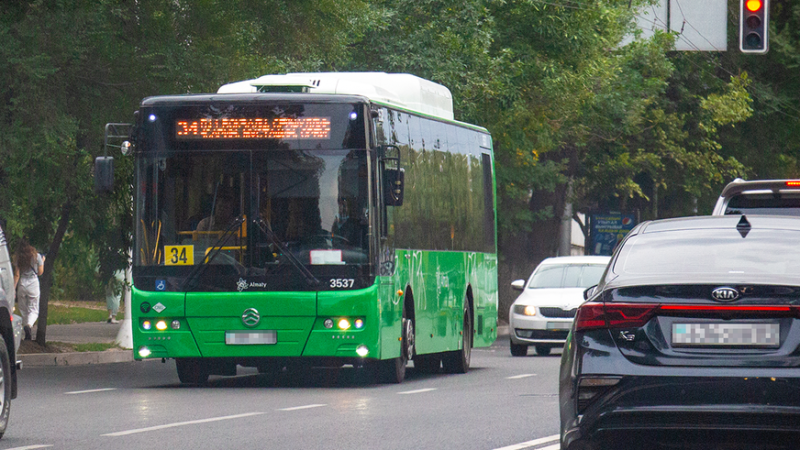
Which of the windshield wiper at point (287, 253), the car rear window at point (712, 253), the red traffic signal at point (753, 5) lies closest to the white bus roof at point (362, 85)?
the windshield wiper at point (287, 253)

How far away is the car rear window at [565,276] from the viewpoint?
25.6 m

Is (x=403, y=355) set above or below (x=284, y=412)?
above

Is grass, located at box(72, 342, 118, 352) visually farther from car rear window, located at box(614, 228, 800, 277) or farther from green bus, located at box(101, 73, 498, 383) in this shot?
car rear window, located at box(614, 228, 800, 277)

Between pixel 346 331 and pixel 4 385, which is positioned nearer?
pixel 4 385

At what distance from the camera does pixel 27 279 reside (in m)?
26.3

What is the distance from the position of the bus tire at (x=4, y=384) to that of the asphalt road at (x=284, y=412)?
17 centimetres

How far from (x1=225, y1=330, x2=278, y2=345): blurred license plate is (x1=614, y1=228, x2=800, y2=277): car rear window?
7822mm

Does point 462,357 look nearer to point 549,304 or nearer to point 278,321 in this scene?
point 278,321

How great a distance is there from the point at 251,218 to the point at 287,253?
20.5 inches

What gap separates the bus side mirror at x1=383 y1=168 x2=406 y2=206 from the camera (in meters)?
16.1

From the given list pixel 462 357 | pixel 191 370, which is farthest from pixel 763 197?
pixel 462 357

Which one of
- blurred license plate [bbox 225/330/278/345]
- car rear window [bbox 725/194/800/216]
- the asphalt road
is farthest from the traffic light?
blurred license plate [bbox 225/330/278/345]

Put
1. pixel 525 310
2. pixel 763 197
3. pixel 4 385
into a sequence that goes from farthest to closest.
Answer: pixel 525 310, pixel 763 197, pixel 4 385

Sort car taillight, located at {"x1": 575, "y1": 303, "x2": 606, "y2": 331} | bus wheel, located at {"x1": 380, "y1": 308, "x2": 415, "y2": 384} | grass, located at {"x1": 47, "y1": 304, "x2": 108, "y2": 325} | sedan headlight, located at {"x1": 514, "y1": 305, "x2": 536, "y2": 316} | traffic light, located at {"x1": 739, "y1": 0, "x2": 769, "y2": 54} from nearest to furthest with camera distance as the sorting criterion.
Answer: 1. car taillight, located at {"x1": 575, "y1": 303, "x2": 606, "y2": 331}
2. bus wheel, located at {"x1": 380, "y1": 308, "x2": 415, "y2": 384}
3. traffic light, located at {"x1": 739, "y1": 0, "x2": 769, "y2": 54}
4. sedan headlight, located at {"x1": 514, "y1": 305, "x2": 536, "y2": 316}
5. grass, located at {"x1": 47, "y1": 304, "x2": 108, "y2": 325}
